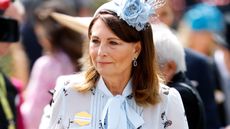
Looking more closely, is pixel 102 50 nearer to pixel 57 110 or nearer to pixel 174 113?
pixel 57 110

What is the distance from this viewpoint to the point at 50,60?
8.01m

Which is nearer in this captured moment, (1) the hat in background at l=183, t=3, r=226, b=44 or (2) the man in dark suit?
(2) the man in dark suit

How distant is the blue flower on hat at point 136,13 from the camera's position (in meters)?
5.32

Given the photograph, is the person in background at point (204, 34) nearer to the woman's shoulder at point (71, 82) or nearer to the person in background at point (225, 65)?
the person in background at point (225, 65)

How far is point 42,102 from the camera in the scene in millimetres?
7836

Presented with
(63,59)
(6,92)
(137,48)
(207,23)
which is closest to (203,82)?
(63,59)

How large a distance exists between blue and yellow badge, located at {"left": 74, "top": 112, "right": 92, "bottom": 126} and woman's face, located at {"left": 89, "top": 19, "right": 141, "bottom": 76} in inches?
9.9

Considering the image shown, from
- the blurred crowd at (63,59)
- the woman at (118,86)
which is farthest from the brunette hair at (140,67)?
the blurred crowd at (63,59)

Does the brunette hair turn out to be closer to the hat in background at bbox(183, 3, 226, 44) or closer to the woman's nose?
the woman's nose

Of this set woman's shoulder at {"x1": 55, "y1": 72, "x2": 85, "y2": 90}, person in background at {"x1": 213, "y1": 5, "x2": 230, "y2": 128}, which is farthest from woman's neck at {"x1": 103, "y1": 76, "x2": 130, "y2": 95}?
person in background at {"x1": 213, "y1": 5, "x2": 230, "y2": 128}

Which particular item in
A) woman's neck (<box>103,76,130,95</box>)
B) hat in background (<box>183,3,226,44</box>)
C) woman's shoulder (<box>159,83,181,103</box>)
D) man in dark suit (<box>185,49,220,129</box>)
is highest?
hat in background (<box>183,3,226,44</box>)

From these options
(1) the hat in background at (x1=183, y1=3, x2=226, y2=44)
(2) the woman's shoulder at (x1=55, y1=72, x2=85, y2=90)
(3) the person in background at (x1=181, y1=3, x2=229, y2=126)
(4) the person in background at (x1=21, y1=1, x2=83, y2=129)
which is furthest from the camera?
(1) the hat in background at (x1=183, y1=3, x2=226, y2=44)

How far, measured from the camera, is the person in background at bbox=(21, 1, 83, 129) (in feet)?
25.8

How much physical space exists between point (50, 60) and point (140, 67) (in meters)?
2.60
